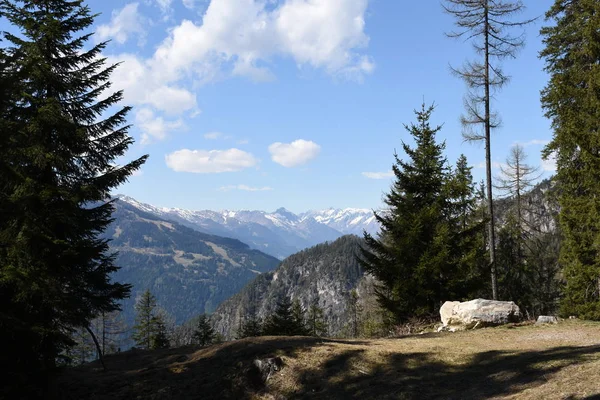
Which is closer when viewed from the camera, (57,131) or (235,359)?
(235,359)

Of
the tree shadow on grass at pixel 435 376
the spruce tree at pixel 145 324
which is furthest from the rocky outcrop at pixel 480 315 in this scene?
the spruce tree at pixel 145 324

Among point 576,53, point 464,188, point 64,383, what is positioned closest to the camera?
point 64,383

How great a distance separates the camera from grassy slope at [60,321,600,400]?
8.21m

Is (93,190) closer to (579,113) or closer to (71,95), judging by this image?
(71,95)

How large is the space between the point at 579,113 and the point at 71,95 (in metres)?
19.9

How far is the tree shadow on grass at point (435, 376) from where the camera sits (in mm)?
8312

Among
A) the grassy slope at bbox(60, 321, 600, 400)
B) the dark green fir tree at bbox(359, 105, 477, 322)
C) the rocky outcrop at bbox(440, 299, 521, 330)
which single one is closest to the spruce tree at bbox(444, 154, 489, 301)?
the dark green fir tree at bbox(359, 105, 477, 322)

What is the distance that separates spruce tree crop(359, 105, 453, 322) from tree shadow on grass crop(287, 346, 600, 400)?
9120 mm

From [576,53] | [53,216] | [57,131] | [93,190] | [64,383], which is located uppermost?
[576,53]

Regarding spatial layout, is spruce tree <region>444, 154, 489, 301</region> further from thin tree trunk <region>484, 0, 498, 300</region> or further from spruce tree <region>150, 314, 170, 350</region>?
spruce tree <region>150, 314, 170, 350</region>

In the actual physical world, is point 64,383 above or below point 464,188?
below

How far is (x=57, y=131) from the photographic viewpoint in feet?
43.8

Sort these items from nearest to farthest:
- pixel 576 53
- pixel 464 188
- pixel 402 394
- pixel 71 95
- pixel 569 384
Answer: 1. pixel 569 384
2. pixel 402 394
3. pixel 71 95
4. pixel 576 53
5. pixel 464 188

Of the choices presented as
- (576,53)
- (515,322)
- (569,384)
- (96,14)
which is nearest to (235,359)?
(569,384)
